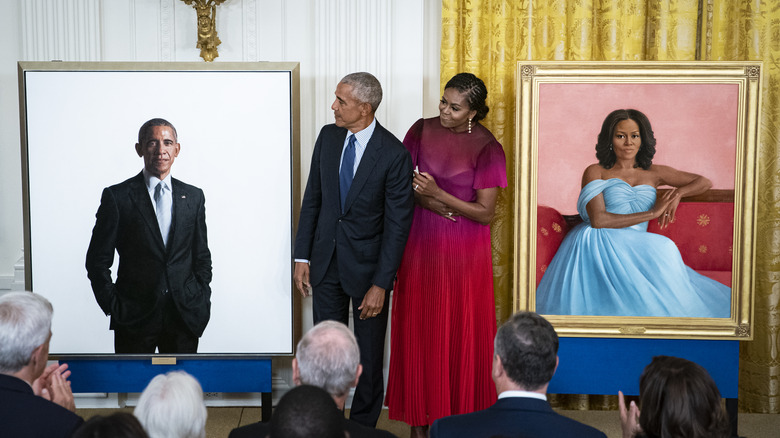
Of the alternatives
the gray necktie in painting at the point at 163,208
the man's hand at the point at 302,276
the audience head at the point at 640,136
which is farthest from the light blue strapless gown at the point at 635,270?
the gray necktie in painting at the point at 163,208

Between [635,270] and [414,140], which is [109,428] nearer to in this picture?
[414,140]

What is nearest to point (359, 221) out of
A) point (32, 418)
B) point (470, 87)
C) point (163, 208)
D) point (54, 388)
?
point (470, 87)

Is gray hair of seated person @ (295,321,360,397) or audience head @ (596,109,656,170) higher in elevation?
audience head @ (596,109,656,170)

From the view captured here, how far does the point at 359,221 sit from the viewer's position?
3623mm

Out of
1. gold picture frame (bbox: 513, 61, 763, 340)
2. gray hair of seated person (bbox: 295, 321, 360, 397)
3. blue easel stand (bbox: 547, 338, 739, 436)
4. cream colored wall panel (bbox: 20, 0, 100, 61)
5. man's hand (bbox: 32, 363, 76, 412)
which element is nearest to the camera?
gray hair of seated person (bbox: 295, 321, 360, 397)

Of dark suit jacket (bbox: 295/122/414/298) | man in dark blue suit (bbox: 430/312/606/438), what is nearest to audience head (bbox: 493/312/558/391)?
man in dark blue suit (bbox: 430/312/606/438)

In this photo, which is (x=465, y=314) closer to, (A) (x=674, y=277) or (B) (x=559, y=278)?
(B) (x=559, y=278)

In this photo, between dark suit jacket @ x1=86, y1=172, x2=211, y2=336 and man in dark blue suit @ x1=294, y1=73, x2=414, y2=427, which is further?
dark suit jacket @ x1=86, y1=172, x2=211, y2=336

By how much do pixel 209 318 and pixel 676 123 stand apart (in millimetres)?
2587

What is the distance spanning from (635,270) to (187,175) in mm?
2340

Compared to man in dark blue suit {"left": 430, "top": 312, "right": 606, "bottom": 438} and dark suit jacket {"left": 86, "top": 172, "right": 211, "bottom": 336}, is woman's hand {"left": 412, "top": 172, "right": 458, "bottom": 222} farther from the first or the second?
man in dark blue suit {"left": 430, "top": 312, "right": 606, "bottom": 438}

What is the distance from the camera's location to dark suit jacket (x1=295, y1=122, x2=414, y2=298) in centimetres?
358

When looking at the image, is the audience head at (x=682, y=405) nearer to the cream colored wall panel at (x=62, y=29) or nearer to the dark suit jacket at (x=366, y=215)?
the dark suit jacket at (x=366, y=215)

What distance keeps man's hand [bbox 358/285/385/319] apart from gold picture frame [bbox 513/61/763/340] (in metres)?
0.81
